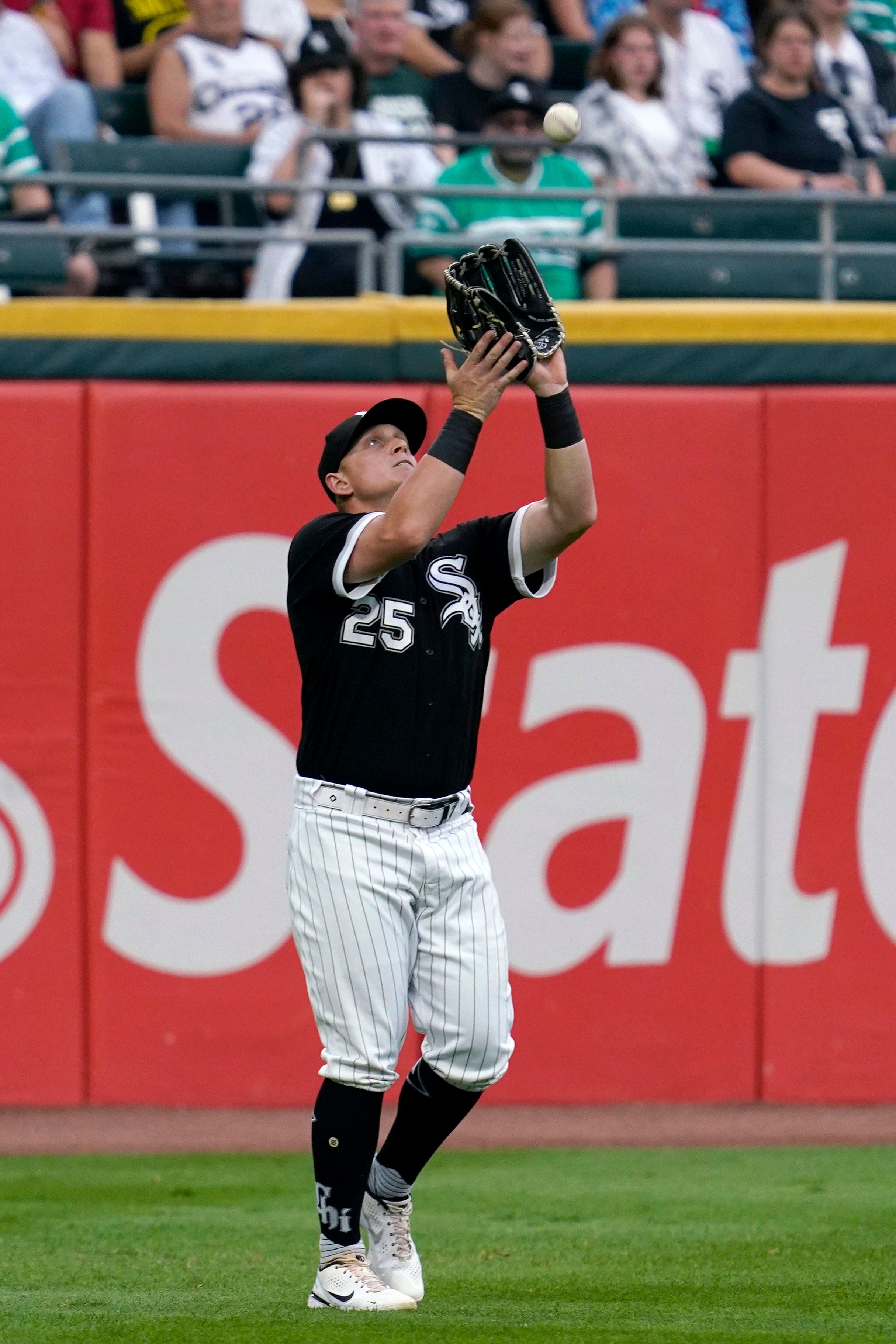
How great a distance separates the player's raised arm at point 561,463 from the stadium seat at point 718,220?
3759 mm

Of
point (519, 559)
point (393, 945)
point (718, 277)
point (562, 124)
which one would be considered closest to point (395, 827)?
point (393, 945)

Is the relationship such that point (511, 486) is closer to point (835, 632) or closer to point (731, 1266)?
point (835, 632)

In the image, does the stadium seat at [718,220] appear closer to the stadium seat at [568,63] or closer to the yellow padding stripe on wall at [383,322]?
the yellow padding stripe on wall at [383,322]

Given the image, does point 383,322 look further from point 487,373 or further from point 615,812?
point 487,373

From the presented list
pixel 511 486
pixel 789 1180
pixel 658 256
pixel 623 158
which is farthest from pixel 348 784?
pixel 623 158

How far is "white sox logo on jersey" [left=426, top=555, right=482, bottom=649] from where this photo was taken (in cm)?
400

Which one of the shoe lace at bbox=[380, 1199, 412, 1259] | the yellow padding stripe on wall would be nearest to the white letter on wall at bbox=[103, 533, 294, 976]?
the yellow padding stripe on wall

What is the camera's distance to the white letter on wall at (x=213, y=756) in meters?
6.91

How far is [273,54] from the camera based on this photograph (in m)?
8.48

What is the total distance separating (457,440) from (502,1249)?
2.25m

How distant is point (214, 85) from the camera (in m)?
8.27

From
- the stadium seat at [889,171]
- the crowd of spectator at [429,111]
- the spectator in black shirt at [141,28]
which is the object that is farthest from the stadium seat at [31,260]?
the stadium seat at [889,171]

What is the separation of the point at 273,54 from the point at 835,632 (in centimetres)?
373

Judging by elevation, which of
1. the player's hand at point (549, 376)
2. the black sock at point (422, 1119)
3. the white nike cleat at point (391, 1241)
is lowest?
the white nike cleat at point (391, 1241)
